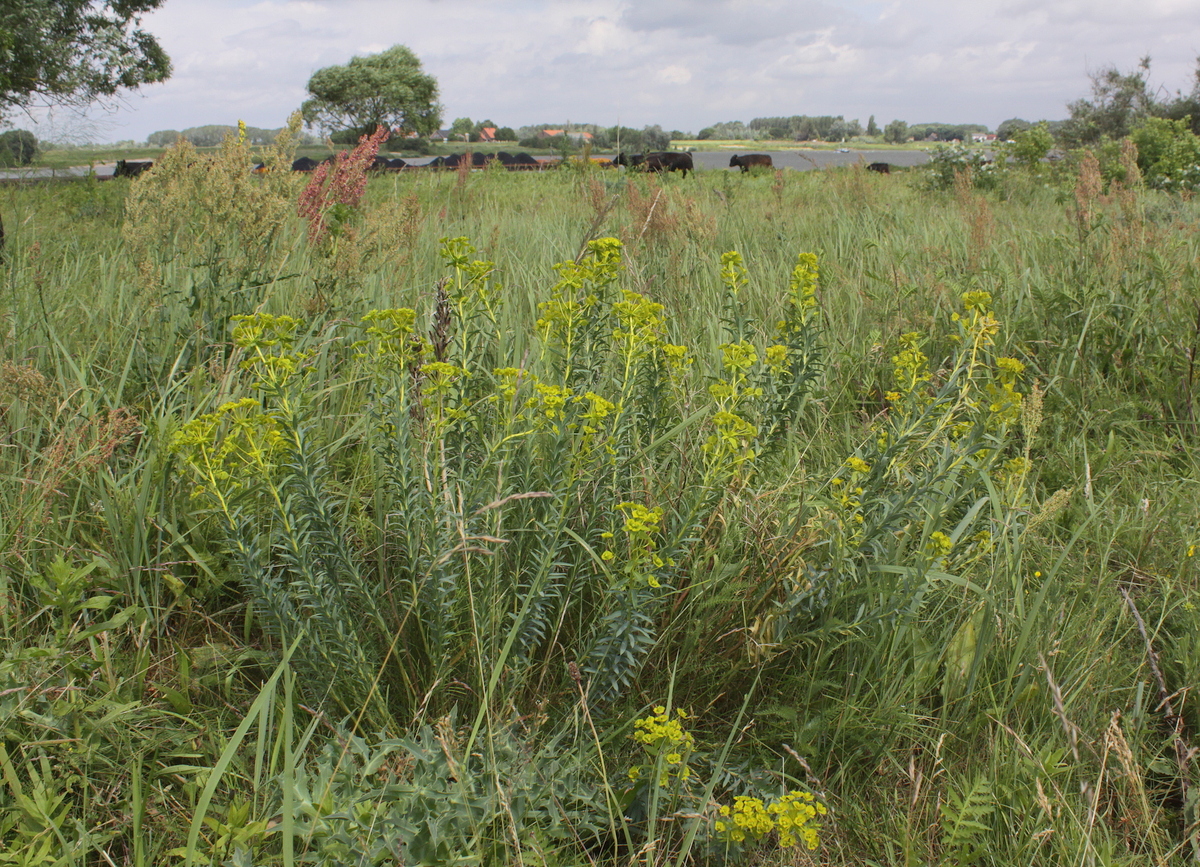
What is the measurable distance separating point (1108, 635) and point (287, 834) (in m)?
1.98

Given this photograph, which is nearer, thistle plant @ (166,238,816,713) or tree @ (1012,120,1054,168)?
thistle plant @ (166,238,816,713)

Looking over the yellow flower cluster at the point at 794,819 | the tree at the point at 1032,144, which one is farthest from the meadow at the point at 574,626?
the tree at the point at 1032,144

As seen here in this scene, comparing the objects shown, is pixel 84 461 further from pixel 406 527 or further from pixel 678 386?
pixel 678 386

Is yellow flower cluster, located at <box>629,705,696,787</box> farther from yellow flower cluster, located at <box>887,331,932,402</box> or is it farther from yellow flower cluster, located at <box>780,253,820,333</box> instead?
yellow flower cluster, located at <box>780,253,820,333</box>

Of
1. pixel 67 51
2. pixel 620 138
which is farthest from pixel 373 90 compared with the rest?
pixel 620 138

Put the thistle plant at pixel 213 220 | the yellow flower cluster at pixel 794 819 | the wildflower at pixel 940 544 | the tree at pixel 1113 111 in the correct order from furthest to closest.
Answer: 1. the tree at pixel 1113 111
2. the thistle plant at pixel 213 220
3. the wildflower at pixel 940 544
4. the yellow flower cluster at pixel 794 819

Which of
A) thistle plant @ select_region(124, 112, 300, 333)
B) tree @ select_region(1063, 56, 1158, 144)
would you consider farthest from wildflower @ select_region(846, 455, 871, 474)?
tree @ select_region(1063, 56, 1158, 144)

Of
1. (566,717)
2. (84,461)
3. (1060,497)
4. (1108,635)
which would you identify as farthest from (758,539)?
(84,461)

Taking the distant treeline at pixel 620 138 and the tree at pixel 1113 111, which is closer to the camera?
the distant treeline at pixel 620 138

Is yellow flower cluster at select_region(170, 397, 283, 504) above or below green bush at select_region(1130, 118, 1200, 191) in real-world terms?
below

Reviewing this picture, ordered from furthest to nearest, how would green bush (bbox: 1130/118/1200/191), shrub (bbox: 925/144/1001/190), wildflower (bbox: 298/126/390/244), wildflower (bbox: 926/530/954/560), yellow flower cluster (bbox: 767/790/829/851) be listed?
shrub (bbox: 925/144/1001/190) < green bush (bbox: 1130/118/1200/191) < wildflower (bbox: 298/126/390/244) < wildflower (bbox: 926/530/954/560) < yellow flower cluster (bbox: 767/790/829/851)

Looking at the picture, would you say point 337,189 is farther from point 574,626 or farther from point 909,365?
point 909,365

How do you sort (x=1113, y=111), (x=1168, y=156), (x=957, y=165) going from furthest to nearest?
(x=1113, y=111) → (x=1168, y=156) → (x=957, y=165)

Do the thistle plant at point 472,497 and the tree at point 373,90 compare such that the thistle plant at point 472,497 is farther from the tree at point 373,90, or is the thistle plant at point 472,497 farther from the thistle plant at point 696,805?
the tree at point 373,90
